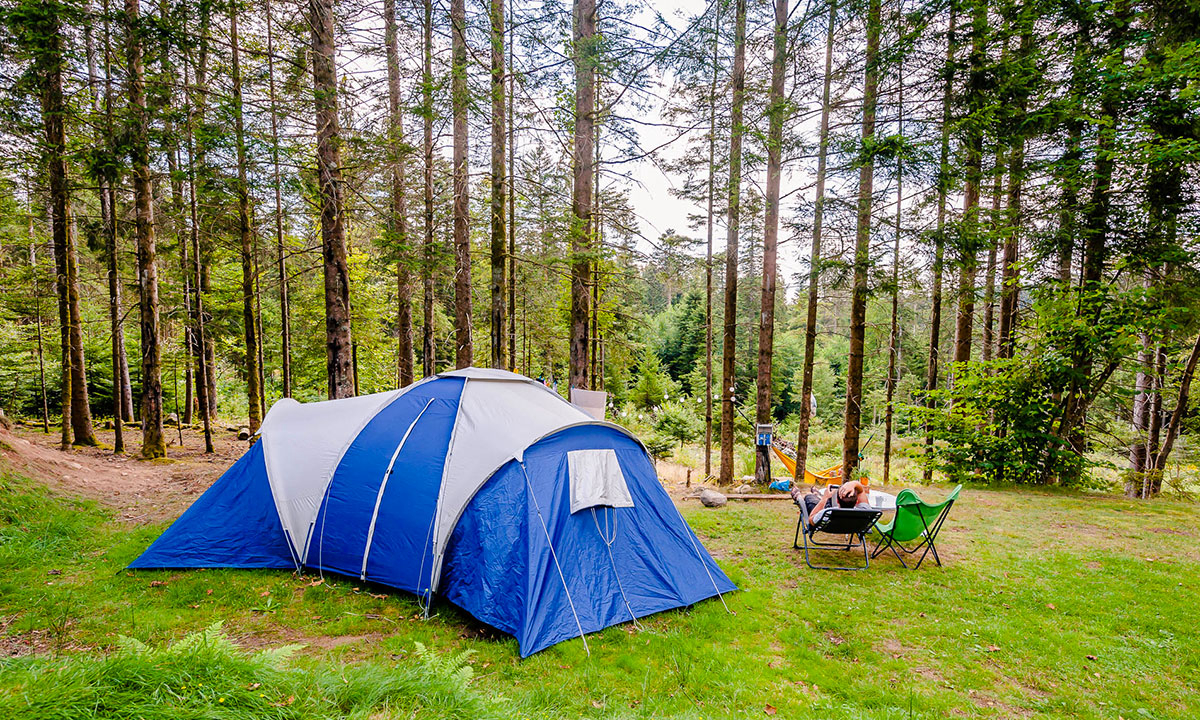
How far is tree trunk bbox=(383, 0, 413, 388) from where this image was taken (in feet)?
25.0

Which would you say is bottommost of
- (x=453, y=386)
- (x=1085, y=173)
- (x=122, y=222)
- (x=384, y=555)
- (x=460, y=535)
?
(x=384, y=555)

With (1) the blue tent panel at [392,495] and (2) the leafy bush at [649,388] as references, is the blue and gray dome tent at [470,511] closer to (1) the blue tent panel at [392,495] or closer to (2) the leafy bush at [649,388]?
(1) the blue tent panel at [392,495]

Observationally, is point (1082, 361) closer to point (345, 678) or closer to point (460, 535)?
point (460, 535)

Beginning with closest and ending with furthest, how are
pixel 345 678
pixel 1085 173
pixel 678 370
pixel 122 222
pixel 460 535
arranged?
pixel 345 678, pixel 460 535, pixel 1085 173, pixel 122 222, pixel 678 370

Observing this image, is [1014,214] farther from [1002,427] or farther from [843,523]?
[843,523]

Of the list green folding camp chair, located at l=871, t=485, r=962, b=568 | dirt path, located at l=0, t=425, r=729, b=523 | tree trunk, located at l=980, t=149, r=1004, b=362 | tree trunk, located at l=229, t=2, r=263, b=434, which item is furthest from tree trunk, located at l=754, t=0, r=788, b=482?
tree trunk, located at l=229, t=2, r=263, b=434

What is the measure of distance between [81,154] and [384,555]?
6.83 m

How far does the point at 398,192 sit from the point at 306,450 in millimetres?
7366

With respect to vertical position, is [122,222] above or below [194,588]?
above

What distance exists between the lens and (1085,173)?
8734 millimetres

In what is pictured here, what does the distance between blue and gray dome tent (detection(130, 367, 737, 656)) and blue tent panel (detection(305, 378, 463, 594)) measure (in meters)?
0.01

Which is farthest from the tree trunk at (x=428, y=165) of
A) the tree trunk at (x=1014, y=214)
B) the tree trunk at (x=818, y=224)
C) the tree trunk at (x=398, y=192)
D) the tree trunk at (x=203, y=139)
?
the tree trunk at (x=1014, y=214)

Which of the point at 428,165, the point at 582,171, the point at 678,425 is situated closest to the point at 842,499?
the point at 582,171

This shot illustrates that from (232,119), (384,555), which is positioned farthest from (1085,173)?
(232,119)
